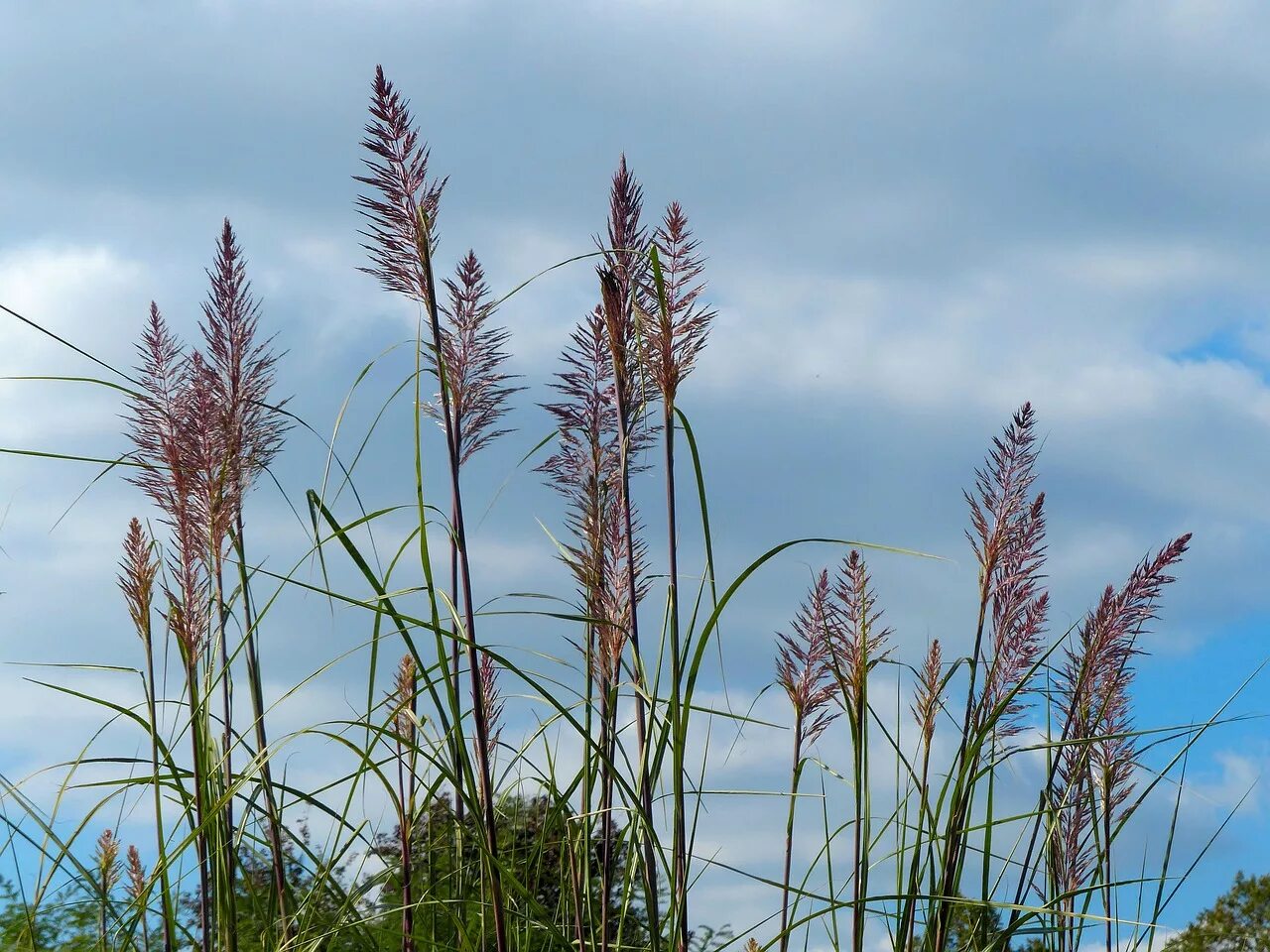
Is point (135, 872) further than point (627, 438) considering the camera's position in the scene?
Yes

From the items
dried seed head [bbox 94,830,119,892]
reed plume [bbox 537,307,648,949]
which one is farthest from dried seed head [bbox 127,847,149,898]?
reed plume [bbox 537,307,648,949]

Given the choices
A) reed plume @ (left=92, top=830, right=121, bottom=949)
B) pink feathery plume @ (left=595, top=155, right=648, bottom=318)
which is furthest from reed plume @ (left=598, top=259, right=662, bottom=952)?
reed plume @ (left=92, top=830, right=121, bottom=949)

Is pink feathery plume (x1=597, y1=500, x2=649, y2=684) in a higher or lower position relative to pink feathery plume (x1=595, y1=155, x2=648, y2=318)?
lower

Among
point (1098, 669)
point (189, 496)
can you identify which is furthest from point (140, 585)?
point (1098, 669)

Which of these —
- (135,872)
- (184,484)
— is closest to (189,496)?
(184,484)

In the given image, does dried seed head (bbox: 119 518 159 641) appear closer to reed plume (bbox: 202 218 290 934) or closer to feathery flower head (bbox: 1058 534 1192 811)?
reed plume (bbox: 202 218 290 934)

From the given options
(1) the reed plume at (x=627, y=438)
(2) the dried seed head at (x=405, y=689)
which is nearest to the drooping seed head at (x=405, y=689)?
(2) the dried seed head at (x=405, y=689)

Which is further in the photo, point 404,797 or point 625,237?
point 404,797

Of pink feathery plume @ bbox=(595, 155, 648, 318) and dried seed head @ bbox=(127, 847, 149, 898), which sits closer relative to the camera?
pink feathery plume @ bbox=(595, 155, 648, 318)

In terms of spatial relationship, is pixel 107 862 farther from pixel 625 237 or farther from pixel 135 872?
pixel 625 237

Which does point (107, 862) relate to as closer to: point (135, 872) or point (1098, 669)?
point (135, 872)

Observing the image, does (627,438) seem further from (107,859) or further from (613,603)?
(107,859)

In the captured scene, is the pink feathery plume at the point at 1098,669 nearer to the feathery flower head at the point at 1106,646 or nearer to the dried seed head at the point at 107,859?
the feathery flower head at the point at 1106,646

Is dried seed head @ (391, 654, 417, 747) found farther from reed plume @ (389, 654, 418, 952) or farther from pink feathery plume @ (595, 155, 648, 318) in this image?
pink feathery plume @ (595, 155, 648, 318)
